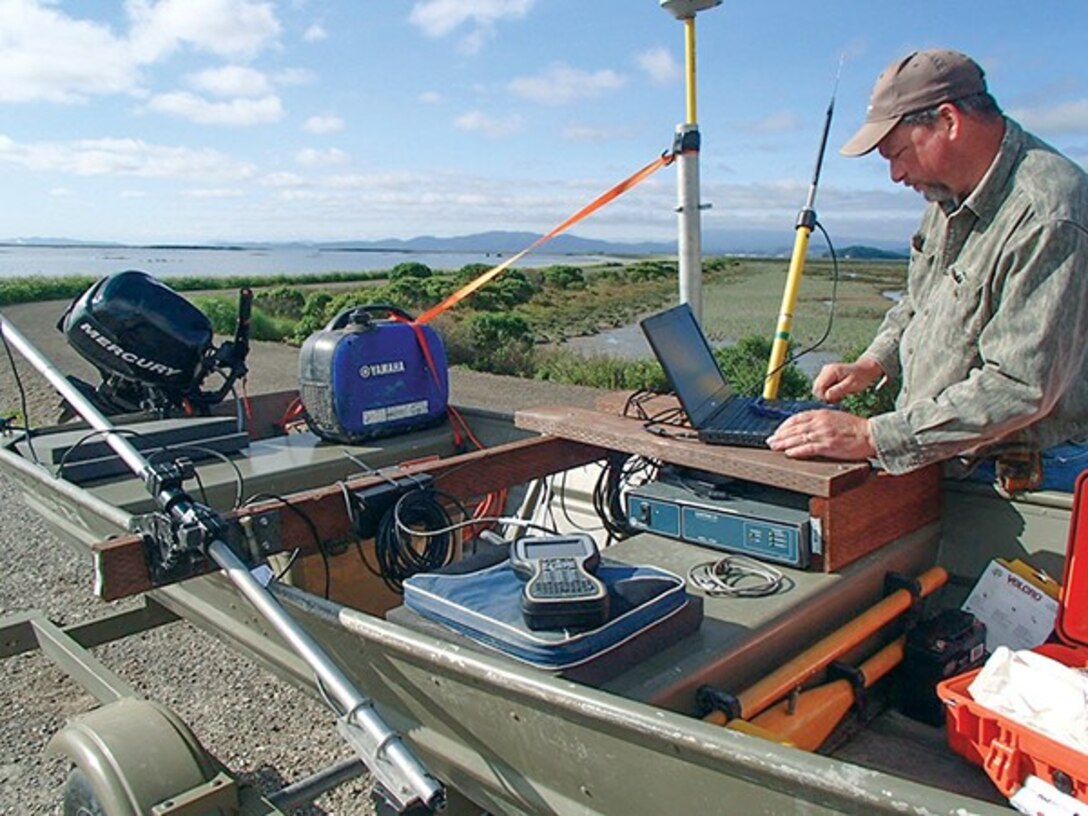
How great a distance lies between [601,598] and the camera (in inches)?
77.7

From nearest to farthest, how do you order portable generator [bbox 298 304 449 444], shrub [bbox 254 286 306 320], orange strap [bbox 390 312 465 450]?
portable generator [bbox 298 304 449 444] → orange strap [bbox 390 312 465 450] → shrub [bbox 254 286 306 320]

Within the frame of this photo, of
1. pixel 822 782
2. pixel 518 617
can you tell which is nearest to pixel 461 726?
pixel 518 617

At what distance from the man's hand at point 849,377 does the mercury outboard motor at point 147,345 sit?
103 inches

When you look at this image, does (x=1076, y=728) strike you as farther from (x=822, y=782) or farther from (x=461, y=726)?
(x=461, y=726)

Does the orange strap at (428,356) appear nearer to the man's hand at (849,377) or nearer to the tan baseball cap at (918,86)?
the man's hand at (849,377)

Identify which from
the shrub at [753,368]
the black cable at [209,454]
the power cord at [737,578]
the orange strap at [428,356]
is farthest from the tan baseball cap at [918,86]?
the shrub at [753,368]

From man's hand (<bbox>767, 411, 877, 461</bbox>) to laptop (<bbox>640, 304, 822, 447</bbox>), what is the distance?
0.50 feet

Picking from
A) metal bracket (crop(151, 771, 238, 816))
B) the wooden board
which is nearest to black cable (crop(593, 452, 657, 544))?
the wooden board

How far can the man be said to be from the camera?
2.33 m

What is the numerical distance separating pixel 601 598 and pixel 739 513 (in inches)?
34.9

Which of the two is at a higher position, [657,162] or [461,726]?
[657,162]

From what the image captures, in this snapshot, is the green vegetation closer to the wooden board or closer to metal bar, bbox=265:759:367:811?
the wooden board

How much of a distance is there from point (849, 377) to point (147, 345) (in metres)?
3.20

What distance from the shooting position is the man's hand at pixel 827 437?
2574 millimetres
